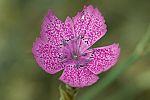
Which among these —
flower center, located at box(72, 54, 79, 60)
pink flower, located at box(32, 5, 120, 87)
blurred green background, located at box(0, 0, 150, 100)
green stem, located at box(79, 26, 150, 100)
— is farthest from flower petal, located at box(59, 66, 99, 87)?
blurred green background, located at box(0, 0, 150, 100)

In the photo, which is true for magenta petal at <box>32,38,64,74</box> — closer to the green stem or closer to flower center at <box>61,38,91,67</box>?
flower center at <box>61,38,91,67</box>

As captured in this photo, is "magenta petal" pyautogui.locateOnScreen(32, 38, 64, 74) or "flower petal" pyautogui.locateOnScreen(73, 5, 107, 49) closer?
"magenta petal" pyautogui.locateOnScreen(32, 38, 64, 74)

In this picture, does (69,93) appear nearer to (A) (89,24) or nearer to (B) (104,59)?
(B) (104,59)

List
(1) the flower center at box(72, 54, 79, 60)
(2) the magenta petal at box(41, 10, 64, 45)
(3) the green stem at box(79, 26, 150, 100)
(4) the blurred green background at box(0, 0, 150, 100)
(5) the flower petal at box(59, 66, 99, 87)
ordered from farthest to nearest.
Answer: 1. (4) the blurred green background at box(0, 0, 150, 100)
2. (3) the green stem at box(79, 26, 150, 100)
3. (1) the flower center at box(72, 54, 79, 60)
4. (2) the magenta petal at box(41, 10, 64, 45)
5. (5) the flower petal at box(59, 66, 99, 87)
